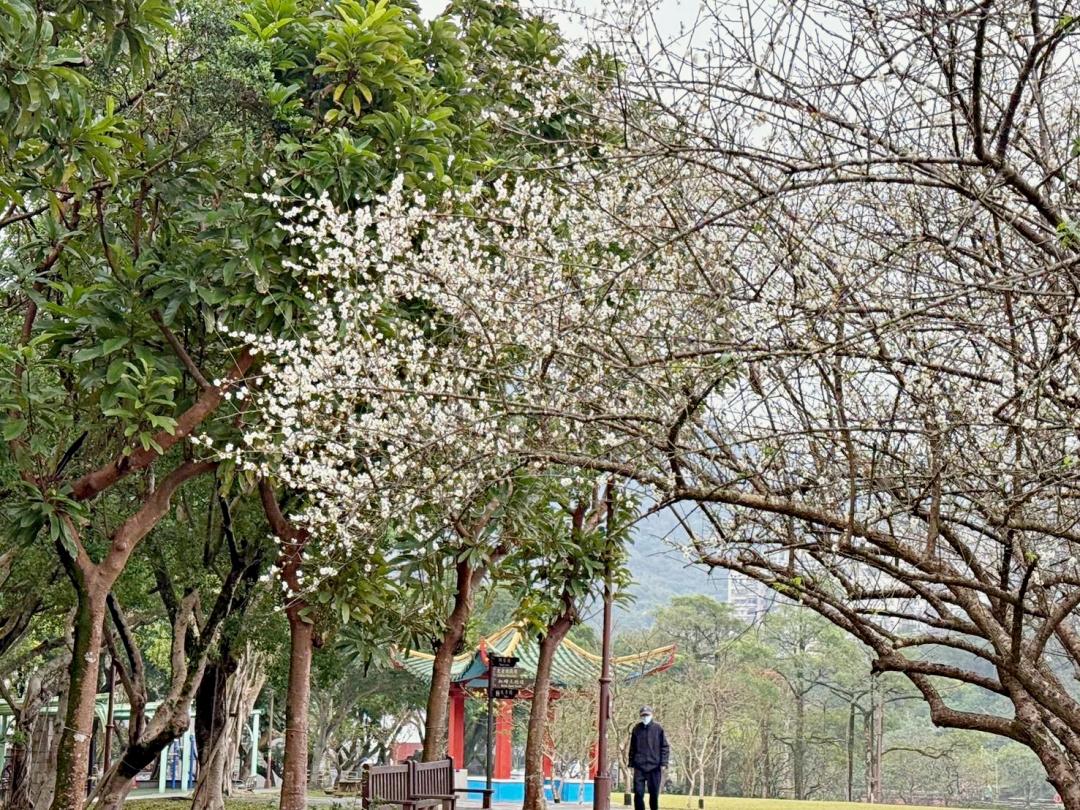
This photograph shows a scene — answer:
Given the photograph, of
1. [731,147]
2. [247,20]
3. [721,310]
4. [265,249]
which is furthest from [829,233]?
[247,20]

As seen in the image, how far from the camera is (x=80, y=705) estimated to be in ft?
31.5

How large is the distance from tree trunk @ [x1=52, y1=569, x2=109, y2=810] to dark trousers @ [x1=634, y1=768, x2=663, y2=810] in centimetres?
705

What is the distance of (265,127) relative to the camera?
10312 mm

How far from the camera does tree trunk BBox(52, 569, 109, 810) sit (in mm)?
9422

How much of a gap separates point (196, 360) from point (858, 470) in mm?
6622

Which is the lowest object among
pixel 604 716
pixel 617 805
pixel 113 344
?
pixel 617 805

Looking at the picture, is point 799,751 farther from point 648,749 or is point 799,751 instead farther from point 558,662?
point 648,749

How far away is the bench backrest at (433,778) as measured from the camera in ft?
37.4

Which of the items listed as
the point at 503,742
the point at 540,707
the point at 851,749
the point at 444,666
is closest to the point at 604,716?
the point at 540,707

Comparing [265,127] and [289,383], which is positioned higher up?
[265,127]

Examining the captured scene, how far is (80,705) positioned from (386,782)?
2.60 meters

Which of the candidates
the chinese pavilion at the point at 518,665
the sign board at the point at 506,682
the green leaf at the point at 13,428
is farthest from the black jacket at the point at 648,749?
the chinese pavilion at the point at 518,665

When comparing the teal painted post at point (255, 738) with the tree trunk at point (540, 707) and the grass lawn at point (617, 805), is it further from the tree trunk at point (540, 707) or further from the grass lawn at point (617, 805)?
the tree trunk at point (540, 707)

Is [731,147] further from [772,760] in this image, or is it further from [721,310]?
[772,760]
